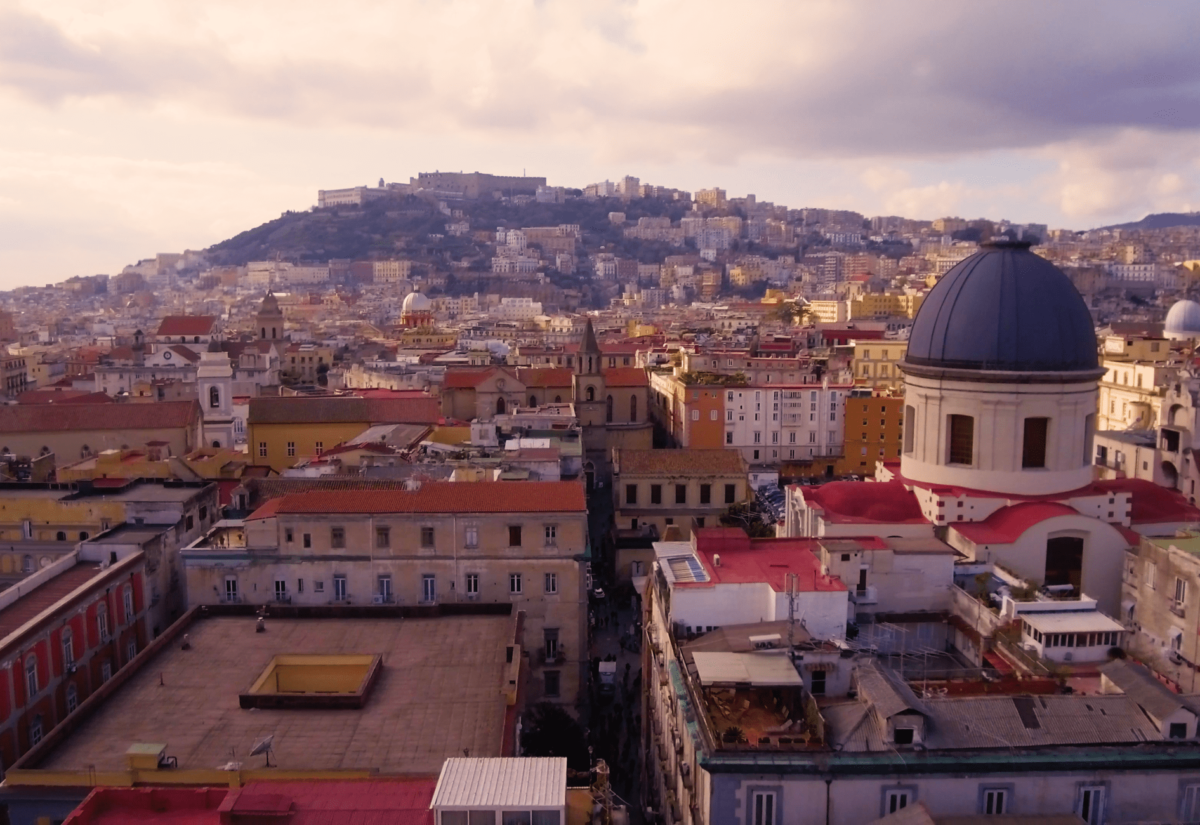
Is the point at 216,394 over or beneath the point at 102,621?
over

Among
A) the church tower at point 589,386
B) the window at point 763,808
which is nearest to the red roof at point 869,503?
the window at point 763,808

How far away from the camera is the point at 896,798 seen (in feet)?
50.5

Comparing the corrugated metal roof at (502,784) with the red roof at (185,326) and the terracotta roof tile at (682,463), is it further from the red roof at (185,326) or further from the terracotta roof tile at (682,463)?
the red roof at (185,326)

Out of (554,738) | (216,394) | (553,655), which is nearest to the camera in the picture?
(554,738)

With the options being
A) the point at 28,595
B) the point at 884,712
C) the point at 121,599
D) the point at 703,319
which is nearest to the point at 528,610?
the point at 121,599

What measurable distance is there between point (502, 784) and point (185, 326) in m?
88.9

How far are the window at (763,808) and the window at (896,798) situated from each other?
1.66 metres

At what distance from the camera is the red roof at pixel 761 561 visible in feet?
70.8

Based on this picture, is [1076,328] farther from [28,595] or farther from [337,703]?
[28,595]

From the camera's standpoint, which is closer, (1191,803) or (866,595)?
(1191,803)

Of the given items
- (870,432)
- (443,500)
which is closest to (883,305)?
(870,432)

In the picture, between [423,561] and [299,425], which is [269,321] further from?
[423,561]

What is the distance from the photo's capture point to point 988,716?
642 inches

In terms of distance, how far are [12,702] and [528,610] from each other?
1278cm
